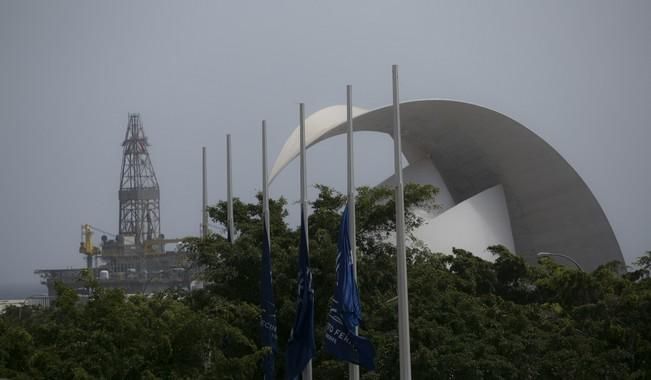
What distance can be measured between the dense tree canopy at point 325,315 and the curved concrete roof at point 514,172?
912 centimetres

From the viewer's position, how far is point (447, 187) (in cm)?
4375

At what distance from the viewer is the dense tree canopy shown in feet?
65.5

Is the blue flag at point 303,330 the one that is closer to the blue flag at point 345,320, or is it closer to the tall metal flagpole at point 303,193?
the tall metal flagpole at point 303,193

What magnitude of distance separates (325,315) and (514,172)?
60.2ft

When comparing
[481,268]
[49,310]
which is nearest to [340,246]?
[49,310]

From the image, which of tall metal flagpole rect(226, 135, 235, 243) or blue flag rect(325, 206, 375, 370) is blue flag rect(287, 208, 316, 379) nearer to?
blue flag rect(325, 206, 375, 370)

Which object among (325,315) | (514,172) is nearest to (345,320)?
(325,315)

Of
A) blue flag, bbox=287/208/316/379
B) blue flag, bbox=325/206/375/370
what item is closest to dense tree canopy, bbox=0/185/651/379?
blue flag, bbox=287/208/316/379

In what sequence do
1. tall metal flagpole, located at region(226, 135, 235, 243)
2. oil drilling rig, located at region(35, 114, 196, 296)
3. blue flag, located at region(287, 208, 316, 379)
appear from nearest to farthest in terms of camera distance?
blue flag, located at region(287, 208, 316, 379) < tall metal flagpole, located at region(226, 135, 235, 243) < oil drilling rig, located at region(35, 114, 196, 296)

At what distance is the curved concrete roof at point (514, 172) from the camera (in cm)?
4022

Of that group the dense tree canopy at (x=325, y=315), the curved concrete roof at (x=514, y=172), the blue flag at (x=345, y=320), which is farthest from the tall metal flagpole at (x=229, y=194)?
the curved concrete roof at (x=514, y=172)

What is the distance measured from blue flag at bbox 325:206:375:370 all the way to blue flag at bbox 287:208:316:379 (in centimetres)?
143

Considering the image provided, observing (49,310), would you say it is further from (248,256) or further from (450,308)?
(450,308)

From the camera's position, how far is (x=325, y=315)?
25500 millimetres
